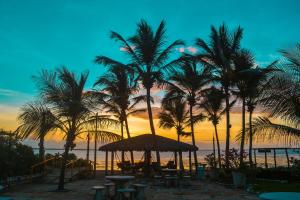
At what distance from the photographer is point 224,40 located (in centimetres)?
2109

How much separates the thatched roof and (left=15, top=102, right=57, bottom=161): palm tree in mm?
5269

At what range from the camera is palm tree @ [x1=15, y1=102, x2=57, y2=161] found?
1341cm

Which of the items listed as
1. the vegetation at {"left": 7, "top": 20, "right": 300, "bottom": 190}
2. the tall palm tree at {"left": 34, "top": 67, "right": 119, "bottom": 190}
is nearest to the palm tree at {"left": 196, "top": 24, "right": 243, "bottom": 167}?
the vegetation at {"left": 7, "top": 20, "right": 300, "bottom": 190}

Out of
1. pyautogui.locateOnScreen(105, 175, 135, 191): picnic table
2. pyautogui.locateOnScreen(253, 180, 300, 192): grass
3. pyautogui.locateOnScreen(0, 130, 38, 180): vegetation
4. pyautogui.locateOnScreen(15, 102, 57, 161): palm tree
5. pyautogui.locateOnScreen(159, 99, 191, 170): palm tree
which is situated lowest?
pyautogui.locateOnScreen(253, 180, 300, 192): grass

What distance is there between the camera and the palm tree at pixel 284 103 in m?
9.99

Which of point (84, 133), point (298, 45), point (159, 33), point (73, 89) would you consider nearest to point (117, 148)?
point (84, 133)

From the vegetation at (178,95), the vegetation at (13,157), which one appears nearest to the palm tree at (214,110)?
the vegetation at (178,95)

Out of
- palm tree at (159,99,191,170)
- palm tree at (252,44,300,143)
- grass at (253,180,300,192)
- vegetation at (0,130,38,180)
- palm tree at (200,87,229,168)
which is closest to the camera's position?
palm tree at (252,44,300,143)

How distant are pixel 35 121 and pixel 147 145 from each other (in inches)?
258

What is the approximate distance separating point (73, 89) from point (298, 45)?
845 centimetres

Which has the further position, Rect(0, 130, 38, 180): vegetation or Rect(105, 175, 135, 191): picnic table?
Rect(0, 130, 38, 180): vegetation

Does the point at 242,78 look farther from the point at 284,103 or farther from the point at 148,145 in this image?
the point at 284,103

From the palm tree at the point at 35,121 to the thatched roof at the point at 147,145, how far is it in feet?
17.3

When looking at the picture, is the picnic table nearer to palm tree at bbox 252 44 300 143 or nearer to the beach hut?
palm tree at bbox 252 44 300 143
